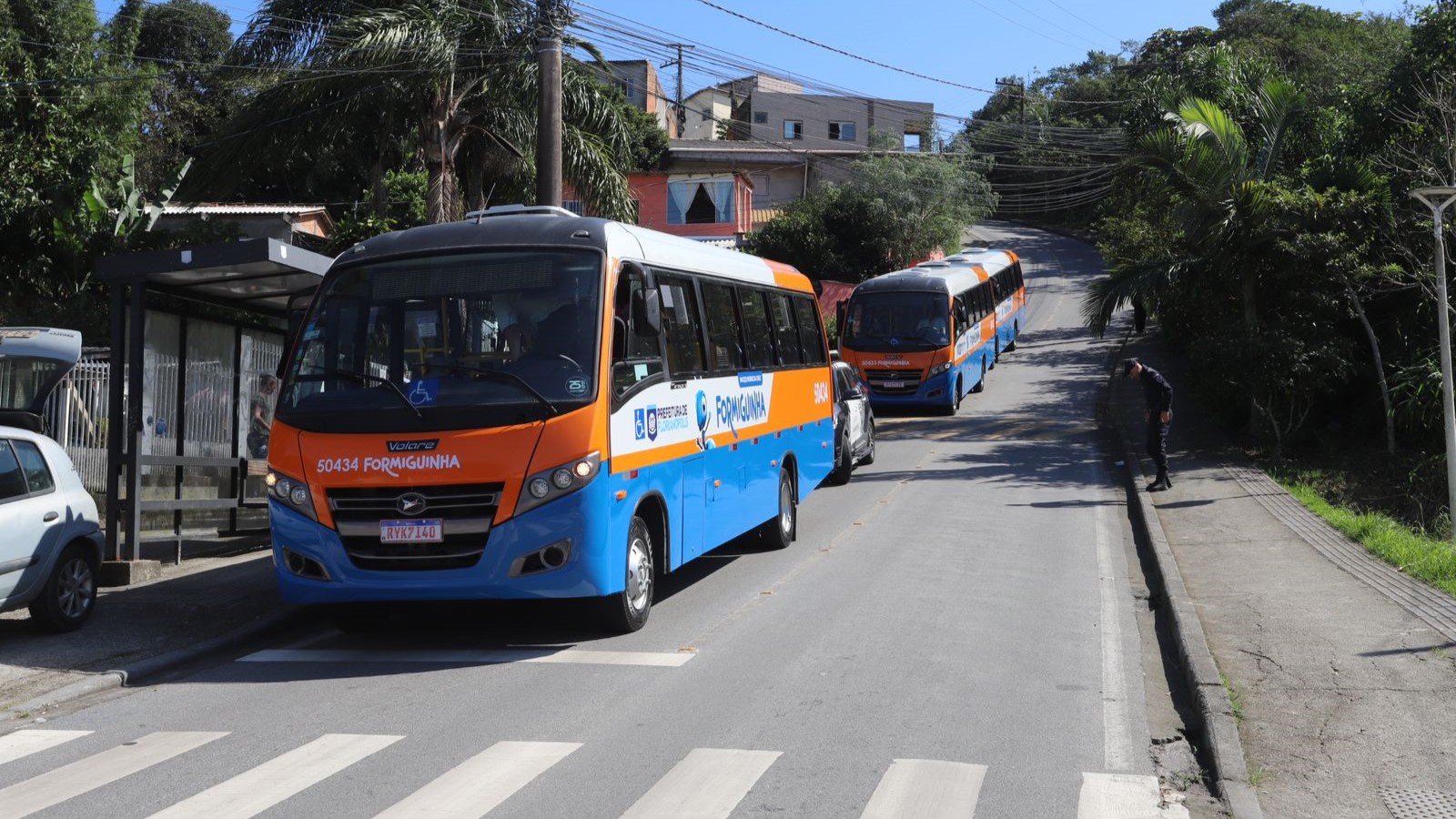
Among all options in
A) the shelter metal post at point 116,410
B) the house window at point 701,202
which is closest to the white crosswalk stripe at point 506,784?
the shelter metal post at point 116,410

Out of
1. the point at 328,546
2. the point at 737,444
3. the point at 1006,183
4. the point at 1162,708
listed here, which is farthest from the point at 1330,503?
the point at 1006,183

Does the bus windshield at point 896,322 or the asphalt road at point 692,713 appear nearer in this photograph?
the asphalt road at point 692,713

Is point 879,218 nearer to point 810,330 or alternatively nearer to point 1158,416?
point 1158,416

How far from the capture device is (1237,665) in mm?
8406

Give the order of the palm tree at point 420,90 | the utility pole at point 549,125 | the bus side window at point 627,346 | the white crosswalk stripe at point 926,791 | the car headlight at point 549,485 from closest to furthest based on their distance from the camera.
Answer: the white crosswalk stripe at point 926,791, the car headlight at point 549,485, the bus side window at point 627,346, the utility pole at point 549,125, the palm tree at point 420,90

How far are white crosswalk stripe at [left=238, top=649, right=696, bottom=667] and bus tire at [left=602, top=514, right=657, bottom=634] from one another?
36 cm

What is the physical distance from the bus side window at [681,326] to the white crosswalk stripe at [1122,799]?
5178 mm

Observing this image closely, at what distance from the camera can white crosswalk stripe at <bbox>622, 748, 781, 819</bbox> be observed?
18.7ft

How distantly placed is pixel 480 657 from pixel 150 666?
2198 mm

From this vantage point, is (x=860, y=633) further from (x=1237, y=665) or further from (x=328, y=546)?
(x=328, y=546)

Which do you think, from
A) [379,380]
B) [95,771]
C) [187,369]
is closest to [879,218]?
[187,369]

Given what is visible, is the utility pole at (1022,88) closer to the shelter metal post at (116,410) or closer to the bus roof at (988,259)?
the bus roof at (988,259)

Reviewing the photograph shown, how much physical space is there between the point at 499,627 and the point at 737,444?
10.1 feet

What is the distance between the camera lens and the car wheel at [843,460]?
19641mm
